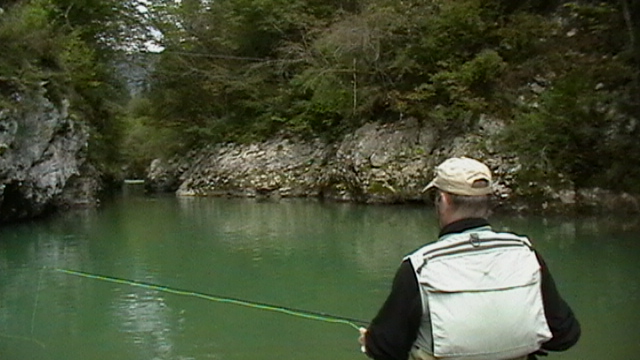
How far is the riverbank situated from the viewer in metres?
16.4

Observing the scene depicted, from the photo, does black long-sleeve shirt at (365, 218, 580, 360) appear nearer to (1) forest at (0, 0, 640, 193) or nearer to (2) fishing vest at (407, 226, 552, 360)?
(2) fishing vest at (407, 226, 552, 360)

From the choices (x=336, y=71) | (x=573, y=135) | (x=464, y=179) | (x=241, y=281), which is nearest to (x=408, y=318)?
(x=464, y=179)

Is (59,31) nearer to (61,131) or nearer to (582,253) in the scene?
(61,131)

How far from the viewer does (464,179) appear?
199 centimetres

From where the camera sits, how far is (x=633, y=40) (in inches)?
456

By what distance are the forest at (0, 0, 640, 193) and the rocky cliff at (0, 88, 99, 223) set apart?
0.45m

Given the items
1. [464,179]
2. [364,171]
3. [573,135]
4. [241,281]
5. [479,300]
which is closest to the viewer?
[479,300]

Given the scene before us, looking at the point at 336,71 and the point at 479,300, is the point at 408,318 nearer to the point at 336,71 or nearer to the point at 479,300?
the point at 479,300

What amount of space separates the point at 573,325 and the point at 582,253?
9.09 meters

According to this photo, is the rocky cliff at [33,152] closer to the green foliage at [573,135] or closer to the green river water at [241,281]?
the green river water at [241,281]

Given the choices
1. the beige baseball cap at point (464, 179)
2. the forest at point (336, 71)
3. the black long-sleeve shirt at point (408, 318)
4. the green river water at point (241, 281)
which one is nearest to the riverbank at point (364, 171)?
the forest at point (336, 71)

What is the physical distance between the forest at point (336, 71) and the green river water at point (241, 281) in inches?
84.3

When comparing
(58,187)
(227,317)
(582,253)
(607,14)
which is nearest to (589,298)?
(582,253)

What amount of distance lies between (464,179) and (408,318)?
413 millimetres
